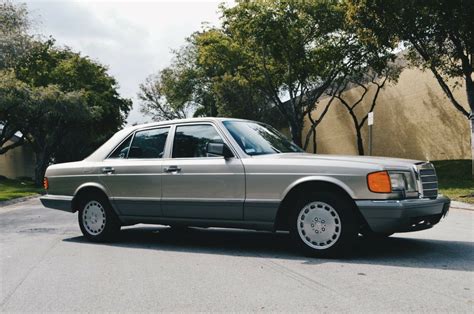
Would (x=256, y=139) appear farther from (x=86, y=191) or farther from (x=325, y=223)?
(x=86, y=191)

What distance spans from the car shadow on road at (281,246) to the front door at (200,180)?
0.55 meters

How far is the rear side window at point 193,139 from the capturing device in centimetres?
710

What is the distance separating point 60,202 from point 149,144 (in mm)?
1768

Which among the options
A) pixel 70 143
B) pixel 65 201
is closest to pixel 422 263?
pixel 65 201

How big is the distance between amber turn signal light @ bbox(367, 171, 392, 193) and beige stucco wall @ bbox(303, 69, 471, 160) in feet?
77.9

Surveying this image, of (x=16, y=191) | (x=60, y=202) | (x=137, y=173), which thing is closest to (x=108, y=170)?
(x=137, y=173)

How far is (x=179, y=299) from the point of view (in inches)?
184

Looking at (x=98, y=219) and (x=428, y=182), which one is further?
(x=98, y=219)

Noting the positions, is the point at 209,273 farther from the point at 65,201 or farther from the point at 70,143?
the point at 70,143

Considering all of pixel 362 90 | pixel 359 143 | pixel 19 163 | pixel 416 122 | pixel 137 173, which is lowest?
pixel 137 173

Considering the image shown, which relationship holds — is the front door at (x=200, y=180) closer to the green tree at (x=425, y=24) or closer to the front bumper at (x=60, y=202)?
the front bumper at (x=60, y=202)

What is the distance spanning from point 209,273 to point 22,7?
16964 millimetres

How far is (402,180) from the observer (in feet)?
19.6

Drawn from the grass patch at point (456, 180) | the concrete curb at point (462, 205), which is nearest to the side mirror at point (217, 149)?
the concrete curb at point (462, 205)
